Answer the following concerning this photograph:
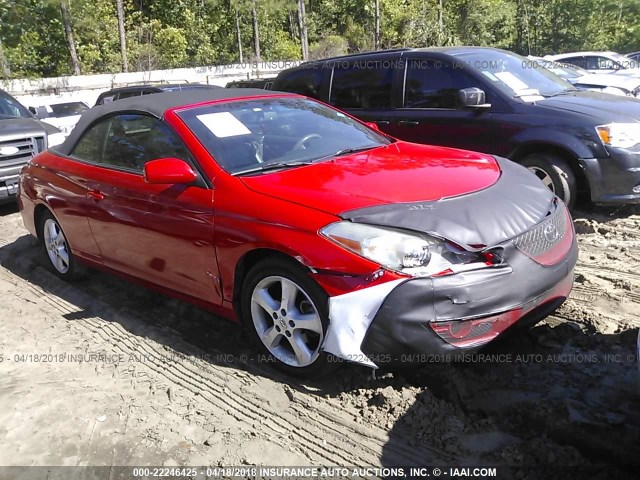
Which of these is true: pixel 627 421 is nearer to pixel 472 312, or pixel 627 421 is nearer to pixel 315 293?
pixel 472 312

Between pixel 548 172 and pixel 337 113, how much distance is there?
2.24m

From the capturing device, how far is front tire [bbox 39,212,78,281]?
16.3 feet

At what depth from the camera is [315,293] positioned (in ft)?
9.40

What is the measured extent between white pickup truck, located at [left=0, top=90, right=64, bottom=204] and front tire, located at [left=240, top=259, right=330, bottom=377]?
5.86 meters

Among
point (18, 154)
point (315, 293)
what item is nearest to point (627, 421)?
point (315, 293)

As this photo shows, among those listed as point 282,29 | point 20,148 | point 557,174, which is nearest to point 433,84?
point 557,174

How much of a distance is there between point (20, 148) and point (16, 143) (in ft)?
0.27

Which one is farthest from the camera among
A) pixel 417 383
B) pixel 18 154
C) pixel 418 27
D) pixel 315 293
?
pixel 418 27

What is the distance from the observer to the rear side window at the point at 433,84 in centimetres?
601

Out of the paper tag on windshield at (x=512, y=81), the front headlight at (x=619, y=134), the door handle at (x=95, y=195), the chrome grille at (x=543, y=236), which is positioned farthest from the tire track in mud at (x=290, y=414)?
the paper tag on windshield at (x=512, y=81)

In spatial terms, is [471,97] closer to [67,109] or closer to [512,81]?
[512,81]

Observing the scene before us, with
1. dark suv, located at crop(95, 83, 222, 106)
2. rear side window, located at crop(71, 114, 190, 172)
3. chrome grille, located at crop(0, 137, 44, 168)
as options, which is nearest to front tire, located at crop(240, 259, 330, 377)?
rear side window, located at crop(71, 114, 190, 172)

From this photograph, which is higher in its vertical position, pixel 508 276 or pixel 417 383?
pixel 508 276

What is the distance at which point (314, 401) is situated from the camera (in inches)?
119
